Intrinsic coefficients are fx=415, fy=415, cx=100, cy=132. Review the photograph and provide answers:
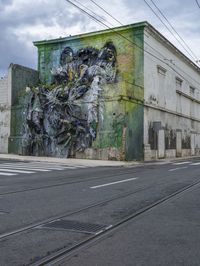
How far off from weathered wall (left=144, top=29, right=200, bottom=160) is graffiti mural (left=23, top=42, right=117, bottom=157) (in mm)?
4105

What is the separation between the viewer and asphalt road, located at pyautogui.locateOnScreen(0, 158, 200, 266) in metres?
5.30

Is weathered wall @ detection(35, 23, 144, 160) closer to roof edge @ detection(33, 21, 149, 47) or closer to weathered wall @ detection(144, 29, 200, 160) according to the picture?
roof edge @ detection(33, 21, 149, 47)

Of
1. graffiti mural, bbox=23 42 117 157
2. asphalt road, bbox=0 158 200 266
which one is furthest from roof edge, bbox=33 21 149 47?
asphalt road, bbox=0 158 200 266

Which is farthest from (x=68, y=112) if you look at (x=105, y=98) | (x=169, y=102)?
(x=169, y=102)

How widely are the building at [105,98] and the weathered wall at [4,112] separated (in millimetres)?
973

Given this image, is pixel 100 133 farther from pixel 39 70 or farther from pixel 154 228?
pixel 154 228

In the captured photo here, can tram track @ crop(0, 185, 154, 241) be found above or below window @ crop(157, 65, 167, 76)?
below

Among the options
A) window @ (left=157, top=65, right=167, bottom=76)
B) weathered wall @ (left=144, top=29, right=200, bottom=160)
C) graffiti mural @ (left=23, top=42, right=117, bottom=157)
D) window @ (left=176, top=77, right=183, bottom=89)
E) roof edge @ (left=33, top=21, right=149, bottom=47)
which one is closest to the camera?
graffiti mural @ (left=23, top=42, right=117, bottom=157)

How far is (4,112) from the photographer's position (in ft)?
119

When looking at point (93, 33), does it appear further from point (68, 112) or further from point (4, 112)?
point (4, 112)

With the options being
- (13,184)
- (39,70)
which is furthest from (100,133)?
(13,184)

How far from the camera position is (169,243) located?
597 centimetres

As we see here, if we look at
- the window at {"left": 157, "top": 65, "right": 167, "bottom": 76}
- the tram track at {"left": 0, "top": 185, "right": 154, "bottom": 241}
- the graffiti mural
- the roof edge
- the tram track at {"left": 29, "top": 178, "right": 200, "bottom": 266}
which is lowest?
the tram track at {"left": 29, "top": 178, "right": 200, "bottom": 266}

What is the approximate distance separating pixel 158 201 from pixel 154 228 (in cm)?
317
